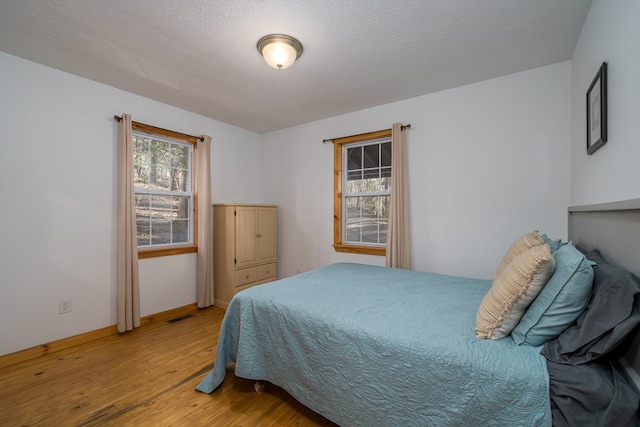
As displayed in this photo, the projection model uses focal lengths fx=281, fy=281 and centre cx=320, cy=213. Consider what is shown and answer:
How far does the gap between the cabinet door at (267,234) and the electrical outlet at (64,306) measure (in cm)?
199

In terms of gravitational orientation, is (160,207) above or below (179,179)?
below

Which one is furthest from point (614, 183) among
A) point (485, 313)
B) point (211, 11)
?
point (211, 11)

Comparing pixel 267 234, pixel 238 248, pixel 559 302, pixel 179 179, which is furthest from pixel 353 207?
pixel 559 302

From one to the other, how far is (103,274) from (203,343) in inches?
49.1

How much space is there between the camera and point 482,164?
2.78 meters

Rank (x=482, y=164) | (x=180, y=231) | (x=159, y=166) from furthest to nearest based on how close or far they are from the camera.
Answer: (x=180, y=231) < (x=159, y=166) < (x=482, y=164)

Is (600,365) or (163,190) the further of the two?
(163,190)

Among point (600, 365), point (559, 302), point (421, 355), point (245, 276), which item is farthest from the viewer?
point (245, 276)

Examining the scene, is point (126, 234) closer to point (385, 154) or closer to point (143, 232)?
point (143, 232)

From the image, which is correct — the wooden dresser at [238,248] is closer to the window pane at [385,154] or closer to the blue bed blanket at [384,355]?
the blue bed blanket at [384,355]

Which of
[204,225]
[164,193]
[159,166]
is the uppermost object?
[159,166]

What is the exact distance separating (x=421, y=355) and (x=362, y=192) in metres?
2.57

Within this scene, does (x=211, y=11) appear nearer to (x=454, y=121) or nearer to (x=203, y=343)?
(x=454, y=121)

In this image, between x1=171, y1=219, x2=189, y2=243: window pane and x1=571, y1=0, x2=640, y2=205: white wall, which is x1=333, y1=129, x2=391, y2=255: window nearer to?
x1=571, y1=0, x2=640, y2=205: white wall
